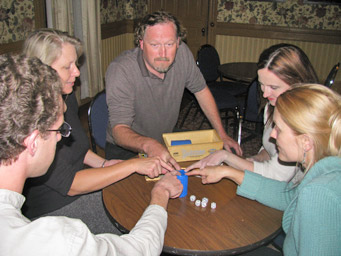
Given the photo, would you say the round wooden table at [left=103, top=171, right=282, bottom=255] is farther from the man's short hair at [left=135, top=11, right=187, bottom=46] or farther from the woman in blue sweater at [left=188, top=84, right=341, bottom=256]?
the man's short hair at [left=135, top=11, right=187, bottom=46]

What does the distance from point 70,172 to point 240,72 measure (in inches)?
132

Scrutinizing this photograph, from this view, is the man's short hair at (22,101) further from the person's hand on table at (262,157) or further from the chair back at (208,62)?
the chair back at (208,62)

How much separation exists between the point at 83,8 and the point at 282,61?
154 inches

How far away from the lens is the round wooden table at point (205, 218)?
4.25 feet

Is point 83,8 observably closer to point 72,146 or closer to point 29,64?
point 72,146

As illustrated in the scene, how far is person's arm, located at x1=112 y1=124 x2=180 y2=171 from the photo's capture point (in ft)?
5.78

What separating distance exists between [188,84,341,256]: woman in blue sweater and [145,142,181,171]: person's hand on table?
0.46 metres

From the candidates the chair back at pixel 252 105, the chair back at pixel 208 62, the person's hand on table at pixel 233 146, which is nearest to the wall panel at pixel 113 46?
the chair back at pixel 208 62

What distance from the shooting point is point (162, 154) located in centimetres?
178

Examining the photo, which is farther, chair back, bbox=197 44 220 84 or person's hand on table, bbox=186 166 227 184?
chair back, bbox=197 44 220 84

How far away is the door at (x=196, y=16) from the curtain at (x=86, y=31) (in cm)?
198

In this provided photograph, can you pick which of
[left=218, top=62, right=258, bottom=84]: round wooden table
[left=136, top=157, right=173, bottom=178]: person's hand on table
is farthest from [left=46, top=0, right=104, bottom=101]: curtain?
[left=136, top=157, right=173, bottom=178]: person's hand on table

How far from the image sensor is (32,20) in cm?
419

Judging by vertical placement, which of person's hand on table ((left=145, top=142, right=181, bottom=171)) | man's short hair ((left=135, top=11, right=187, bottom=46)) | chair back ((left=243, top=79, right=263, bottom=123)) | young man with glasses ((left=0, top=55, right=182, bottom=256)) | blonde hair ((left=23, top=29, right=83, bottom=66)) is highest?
man's short hair ((left=135, top=11, right=187, bottom=46))
